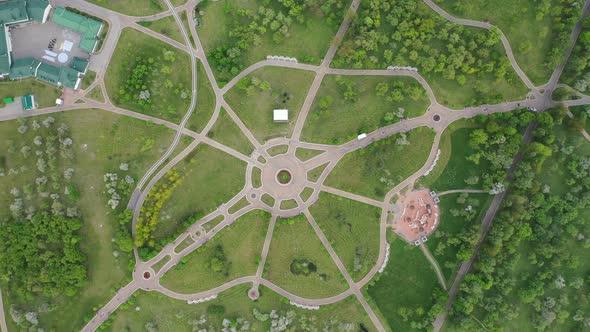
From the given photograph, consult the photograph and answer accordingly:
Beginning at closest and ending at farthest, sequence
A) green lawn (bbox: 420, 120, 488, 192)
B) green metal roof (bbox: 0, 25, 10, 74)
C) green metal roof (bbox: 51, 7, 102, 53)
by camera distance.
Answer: green metal roof (bbox: 0, 25, 10, 74)
green metal roof (bbox: 51, 7, 102, 53)
green lawn (bbox: 420, 120, 488, 192)

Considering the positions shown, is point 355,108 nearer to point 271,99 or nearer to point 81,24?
point 271,99

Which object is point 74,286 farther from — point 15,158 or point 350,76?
point 350,76

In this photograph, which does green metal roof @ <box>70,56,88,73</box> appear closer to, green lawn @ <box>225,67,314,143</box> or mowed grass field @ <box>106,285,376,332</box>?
green lawn @ <box>225,67,314,143</box>

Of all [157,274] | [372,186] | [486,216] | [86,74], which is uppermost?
[486,216]

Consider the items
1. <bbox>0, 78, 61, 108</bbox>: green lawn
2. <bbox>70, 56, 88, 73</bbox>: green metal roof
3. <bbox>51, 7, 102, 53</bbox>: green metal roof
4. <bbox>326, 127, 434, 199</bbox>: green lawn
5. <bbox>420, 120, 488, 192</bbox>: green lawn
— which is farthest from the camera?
<bbox>420, 120, 488, 192</bbox>: green lawn

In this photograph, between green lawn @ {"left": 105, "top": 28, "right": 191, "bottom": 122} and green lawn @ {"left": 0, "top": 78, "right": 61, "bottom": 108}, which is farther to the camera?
green lawn @ {"left": 105, "top": 28, "right": 191, "bottom": 122}

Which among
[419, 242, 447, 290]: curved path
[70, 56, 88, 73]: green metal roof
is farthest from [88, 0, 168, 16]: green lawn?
[419, 242, 447, 290]: curved path

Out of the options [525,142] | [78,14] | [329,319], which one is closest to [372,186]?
[329,319]
